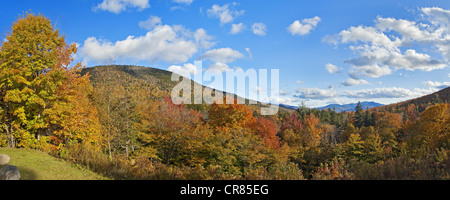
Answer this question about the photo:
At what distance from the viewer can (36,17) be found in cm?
1836

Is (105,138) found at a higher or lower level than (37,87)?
lower

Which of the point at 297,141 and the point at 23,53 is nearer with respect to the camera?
the point at 23,53

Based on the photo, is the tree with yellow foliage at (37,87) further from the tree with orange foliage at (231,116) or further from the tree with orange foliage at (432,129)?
the tree with orange foliage at (432,129)

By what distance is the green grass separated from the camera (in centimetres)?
1040

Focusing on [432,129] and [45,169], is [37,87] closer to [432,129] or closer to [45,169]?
[45,169]

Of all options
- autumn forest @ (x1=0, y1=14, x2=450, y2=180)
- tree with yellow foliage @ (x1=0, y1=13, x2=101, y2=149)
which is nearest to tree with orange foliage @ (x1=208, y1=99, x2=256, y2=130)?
autumn forest @ (x1=0, y1=14, x2=450, y2=180)

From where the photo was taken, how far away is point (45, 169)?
37.7ft

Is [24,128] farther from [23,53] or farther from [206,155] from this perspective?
[206,155]

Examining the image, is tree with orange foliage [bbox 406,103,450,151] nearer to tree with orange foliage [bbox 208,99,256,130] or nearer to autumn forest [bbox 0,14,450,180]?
autumn forest [bbox 0,14,450,180]

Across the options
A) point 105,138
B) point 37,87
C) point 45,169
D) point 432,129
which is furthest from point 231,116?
point 432,129

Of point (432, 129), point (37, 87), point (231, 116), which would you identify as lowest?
point (432, 129)

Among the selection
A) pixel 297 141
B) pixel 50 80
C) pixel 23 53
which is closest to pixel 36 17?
pixel 23 53

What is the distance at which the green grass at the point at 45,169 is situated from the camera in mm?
10396
